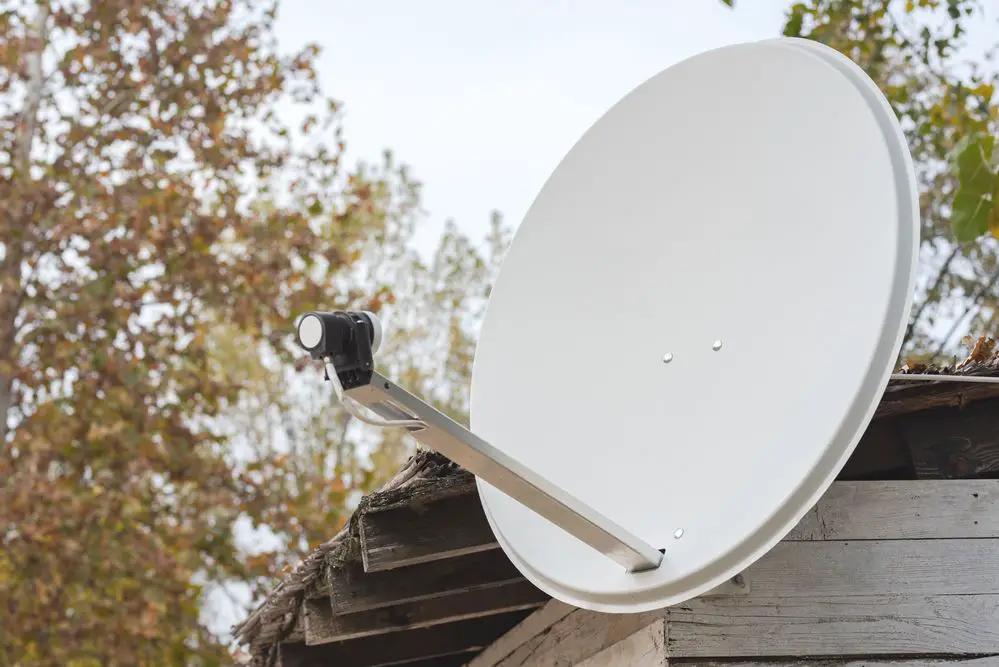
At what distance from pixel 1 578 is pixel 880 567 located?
8.31m

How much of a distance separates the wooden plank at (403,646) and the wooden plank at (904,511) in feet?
5.57

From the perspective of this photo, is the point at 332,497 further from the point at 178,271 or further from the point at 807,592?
the point at 807,592

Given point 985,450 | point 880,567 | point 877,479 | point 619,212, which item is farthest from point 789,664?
point 619,212

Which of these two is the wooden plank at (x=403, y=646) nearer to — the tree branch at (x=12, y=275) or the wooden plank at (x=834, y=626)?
the wooden plank at (x=834, y=626)

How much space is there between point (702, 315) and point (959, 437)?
0.87 metres

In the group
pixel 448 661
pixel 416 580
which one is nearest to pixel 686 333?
pixel 416 580

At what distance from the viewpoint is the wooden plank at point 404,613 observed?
10.8 ft

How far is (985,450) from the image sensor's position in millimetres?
2775

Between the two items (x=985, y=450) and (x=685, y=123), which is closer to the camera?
(x=685, y=123)

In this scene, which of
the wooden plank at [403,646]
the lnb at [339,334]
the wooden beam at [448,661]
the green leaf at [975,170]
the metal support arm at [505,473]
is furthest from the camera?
the wooden beam at [448,661]

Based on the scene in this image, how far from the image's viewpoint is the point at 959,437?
9.11 feet

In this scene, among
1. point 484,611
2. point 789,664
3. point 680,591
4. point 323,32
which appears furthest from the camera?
point 323,32

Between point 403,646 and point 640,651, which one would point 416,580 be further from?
point 403,646

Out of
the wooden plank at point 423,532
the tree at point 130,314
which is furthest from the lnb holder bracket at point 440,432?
the tree at point 130,314
